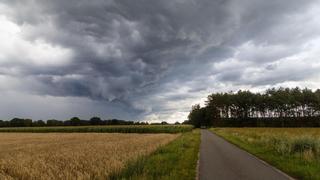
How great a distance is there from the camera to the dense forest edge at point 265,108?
469ft

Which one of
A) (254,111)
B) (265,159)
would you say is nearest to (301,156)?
(265,159)

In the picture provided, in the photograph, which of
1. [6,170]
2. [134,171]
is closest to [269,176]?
[134,171]

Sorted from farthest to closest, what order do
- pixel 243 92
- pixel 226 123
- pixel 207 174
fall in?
pixel 243 92
pixel 226 123
pixel 207 174

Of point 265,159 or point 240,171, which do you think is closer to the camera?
point 240,171

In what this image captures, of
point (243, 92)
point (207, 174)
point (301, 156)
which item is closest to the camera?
point (207, 174)

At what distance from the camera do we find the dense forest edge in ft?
469

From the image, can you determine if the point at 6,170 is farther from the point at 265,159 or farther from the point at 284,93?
the point at 284,93

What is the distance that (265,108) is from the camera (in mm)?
159875

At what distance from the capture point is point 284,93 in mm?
151875

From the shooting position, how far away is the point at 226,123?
519 ft

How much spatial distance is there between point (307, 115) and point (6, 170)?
148116 mm

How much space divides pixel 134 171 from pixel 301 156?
35.3 feet

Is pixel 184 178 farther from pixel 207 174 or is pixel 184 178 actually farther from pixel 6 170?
pixel 6 170

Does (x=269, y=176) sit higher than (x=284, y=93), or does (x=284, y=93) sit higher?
(x=284, y=93)
